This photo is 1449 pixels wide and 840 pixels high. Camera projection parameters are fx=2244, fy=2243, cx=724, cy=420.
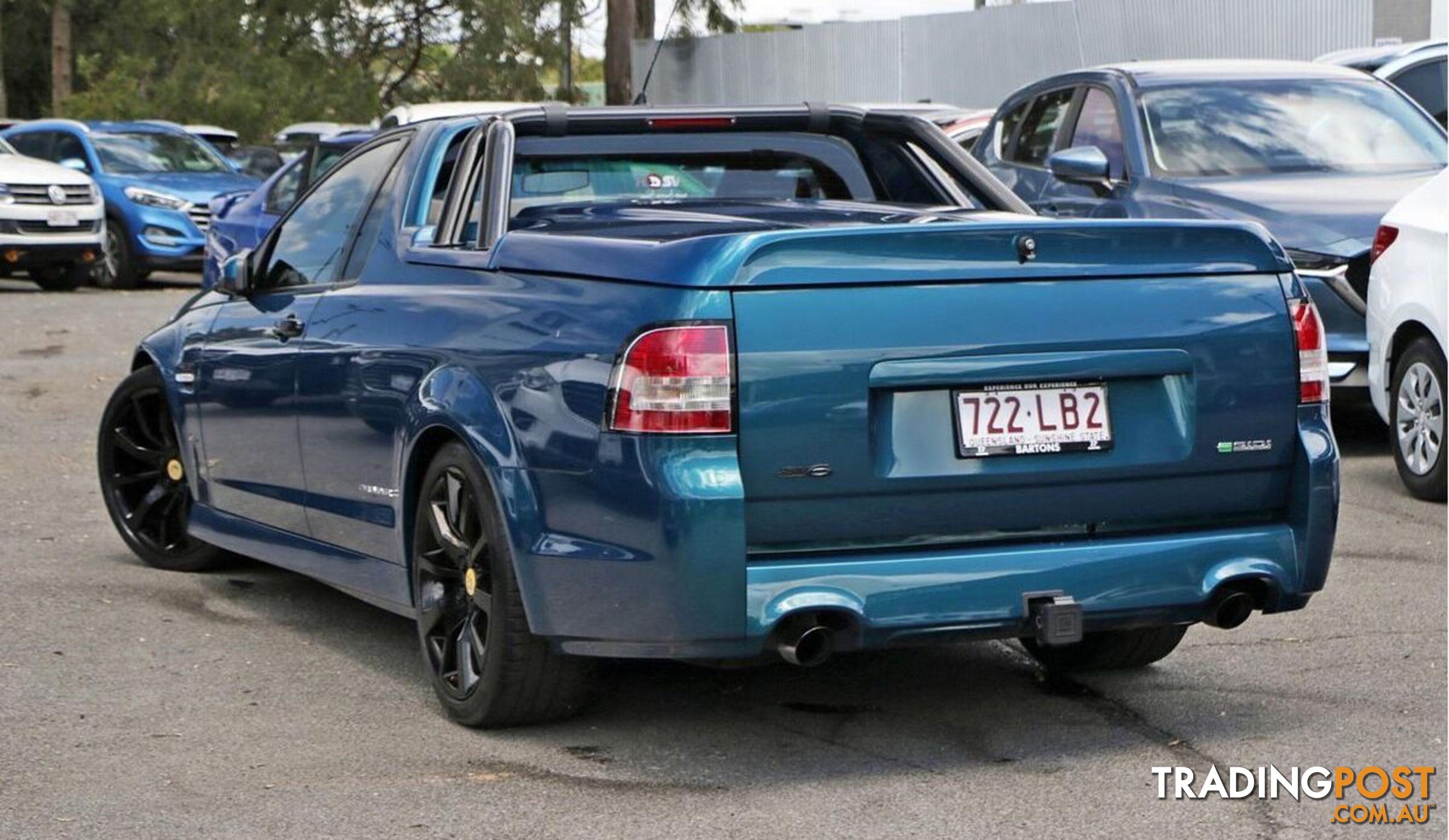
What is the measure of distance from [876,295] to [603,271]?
2.08 feet

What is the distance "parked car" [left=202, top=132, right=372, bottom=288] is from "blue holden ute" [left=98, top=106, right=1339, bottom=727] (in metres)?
11.0

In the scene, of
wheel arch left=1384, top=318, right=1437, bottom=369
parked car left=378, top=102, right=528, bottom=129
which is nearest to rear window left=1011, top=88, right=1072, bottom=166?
wheel arch left=1384, top=318, right=1437, bottom=369

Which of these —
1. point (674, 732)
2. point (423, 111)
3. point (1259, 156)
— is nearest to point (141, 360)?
point (674, 732)

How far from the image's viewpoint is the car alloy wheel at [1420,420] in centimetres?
931

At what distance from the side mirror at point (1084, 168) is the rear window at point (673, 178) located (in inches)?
190

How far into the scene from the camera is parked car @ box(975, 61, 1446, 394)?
10.4 m

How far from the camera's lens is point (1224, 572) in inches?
209

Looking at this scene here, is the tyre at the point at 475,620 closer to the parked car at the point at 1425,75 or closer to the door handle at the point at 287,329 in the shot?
the door handle at the point at 287,329

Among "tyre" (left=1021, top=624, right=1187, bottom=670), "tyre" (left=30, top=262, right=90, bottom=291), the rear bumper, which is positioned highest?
the rear bumper

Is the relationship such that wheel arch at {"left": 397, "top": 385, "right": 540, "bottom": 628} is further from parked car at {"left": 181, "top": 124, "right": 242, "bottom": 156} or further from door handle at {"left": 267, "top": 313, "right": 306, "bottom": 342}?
parked car at {"left": 181, "top": 124, "right": 242, "bottom": 156}

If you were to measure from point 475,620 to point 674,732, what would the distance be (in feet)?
1.88

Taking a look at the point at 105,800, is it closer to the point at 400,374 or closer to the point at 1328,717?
the point at 400,374

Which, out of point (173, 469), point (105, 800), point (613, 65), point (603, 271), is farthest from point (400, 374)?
point (613, 65)

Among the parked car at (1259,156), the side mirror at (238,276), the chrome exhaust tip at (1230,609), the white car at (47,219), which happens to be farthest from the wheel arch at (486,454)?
the white car at (47,219)
